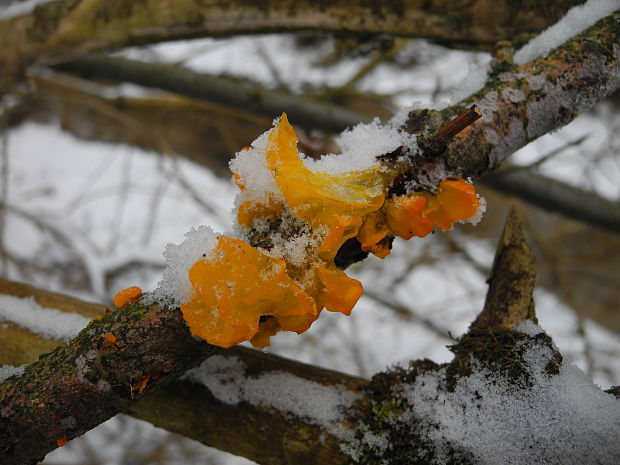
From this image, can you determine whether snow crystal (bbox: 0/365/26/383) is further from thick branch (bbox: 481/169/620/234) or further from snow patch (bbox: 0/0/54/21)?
thick branch (bbox: 481/169/620/234)

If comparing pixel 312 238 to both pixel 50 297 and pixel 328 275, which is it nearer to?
pixel 328 275

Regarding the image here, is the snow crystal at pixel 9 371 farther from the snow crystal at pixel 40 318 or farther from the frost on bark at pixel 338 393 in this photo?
the snow crystal at pixel 40 318

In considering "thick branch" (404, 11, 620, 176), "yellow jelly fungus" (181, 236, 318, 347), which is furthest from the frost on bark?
"thick branch" (404, 11, 620, 176)

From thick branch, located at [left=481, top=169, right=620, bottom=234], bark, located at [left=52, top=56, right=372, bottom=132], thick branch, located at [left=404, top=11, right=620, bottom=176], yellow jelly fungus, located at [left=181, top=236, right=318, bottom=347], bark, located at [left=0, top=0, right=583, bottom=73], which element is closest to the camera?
yellow jelly fungus, located at [left=181, top=236, right=318, bottom=347]

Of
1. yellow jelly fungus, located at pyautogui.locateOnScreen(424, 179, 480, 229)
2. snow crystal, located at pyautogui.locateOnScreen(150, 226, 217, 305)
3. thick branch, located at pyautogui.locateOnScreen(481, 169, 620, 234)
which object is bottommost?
snow crystal, located at pyautogui.locateOnScreen(150, 226, 217, 305)

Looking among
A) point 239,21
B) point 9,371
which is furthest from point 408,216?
point 239,21

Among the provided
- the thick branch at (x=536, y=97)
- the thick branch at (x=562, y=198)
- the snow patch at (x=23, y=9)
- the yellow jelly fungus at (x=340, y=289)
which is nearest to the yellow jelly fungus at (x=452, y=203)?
the thick branch at (x=536, y=97)

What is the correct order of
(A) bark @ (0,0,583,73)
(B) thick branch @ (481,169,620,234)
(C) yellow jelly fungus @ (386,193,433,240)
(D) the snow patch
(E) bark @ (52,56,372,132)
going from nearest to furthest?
(C) yellow jelly fungus @ (386,193,433,240) → (A) bark @ (0,0,583,73) → (D) the snow patch → (B) thick branch @ (481,169,620,234) → (E) bark @ (52,56,372,132)
